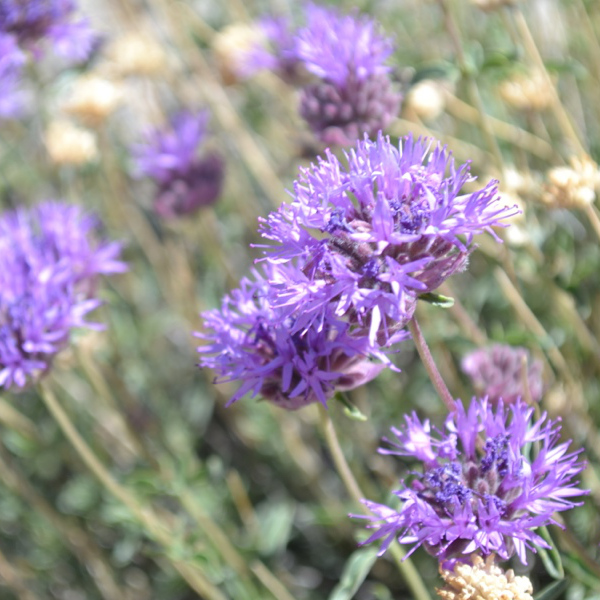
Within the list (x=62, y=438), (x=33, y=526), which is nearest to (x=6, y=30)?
(x=62, y=438)

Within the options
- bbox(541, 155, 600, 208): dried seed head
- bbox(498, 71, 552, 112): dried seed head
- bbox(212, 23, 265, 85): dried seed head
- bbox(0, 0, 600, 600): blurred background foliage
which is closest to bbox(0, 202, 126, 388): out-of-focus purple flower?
bbox(0, 0, 600, 600): blurred background foliage

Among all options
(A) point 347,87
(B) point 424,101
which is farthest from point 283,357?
(B) point 424,101

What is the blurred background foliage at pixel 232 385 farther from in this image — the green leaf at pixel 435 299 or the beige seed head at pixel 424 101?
the green leaf at pixel 435 299

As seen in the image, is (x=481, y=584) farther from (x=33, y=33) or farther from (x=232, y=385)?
(x=33, y=33)

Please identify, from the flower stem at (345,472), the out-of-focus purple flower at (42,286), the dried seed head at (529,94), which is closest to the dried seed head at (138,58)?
the out-of-focus purple flower at (42,286)

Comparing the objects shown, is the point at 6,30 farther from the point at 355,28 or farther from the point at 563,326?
the point at 563,326
